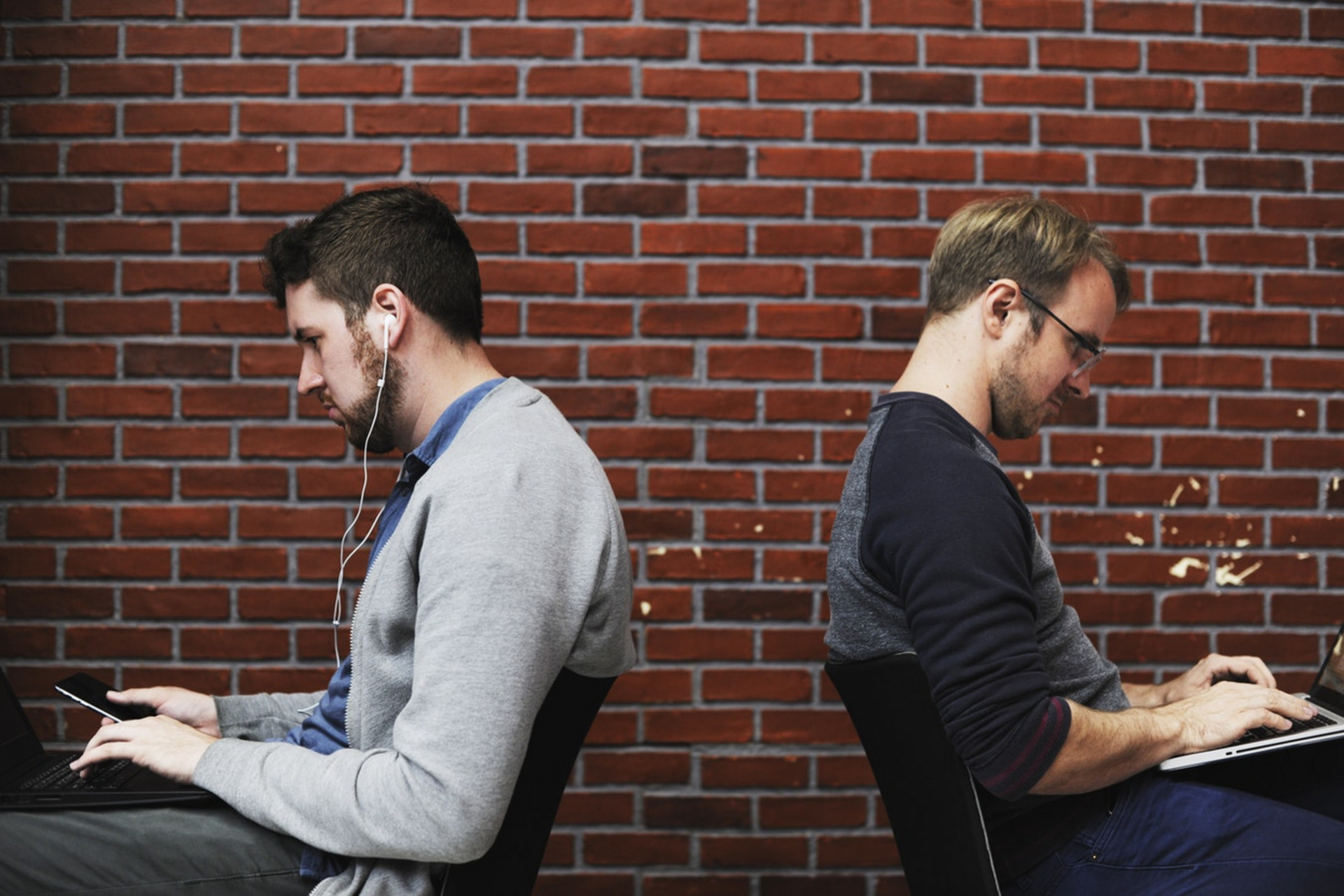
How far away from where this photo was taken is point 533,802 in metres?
1.27

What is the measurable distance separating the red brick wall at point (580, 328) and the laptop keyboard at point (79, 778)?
2.80 feet

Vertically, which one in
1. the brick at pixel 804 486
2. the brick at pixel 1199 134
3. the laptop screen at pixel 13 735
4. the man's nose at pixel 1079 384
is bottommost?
the laptop screen at pixel 13 735

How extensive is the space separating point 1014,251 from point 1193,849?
91 cm

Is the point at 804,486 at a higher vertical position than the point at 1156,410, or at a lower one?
lower

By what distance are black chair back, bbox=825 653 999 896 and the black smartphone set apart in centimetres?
110

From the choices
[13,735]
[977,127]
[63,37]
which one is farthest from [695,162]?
[13,735]

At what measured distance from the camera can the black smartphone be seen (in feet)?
4.87

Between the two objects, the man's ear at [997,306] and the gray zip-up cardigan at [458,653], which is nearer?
the gray zip-up cardigan at [458,653]

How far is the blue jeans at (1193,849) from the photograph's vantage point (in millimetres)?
1274

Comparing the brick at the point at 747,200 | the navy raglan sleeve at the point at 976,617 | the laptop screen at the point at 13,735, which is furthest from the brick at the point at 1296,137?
the laptop screen at the point at 13,735

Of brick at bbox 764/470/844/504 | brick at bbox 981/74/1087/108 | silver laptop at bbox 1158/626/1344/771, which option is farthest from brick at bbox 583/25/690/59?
silver laptop at bbox 1158/626/1344/771

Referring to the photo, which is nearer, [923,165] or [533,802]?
[533,802]

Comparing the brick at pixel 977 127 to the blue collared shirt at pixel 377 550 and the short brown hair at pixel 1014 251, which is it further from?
the blue collared shirt at pixel 377 550

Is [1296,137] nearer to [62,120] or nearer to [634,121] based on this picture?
[634,121]
